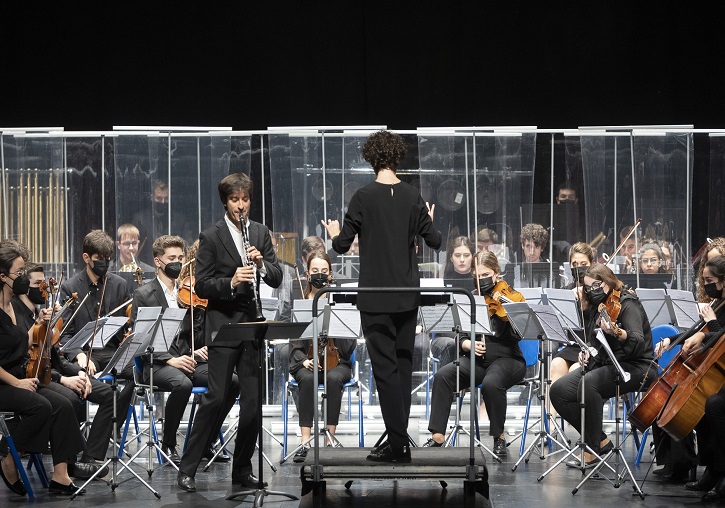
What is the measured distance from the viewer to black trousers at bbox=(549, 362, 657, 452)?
5.68m

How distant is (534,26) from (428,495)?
5774 mm

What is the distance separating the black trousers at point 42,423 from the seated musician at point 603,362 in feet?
9.21

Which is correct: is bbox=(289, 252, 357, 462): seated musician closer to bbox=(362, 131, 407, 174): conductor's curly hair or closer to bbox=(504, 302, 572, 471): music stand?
bbox=(504, 302, 572, 471): music stand

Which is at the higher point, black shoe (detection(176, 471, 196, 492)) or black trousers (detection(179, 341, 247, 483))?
black trousers (detection(179, 341, 247, 483))

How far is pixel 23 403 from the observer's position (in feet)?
16.8

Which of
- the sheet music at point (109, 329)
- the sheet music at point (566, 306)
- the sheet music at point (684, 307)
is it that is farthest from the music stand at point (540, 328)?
the sheet music at point (109, 329)

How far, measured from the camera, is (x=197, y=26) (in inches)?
368

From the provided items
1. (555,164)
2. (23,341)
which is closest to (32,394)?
(23,341)

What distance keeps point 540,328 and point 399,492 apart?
150cm

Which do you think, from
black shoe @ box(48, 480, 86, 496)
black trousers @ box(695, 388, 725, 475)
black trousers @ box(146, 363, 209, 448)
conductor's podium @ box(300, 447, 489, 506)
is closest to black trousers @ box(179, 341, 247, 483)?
conductor's podium @ box(300, 447, 489, 506)

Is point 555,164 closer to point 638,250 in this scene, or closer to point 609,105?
point 638,250

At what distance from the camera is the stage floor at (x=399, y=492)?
4.89 metres

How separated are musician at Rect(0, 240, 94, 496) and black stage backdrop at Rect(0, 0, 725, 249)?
4277mm

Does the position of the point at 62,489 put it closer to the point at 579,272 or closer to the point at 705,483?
the point at 705,483
